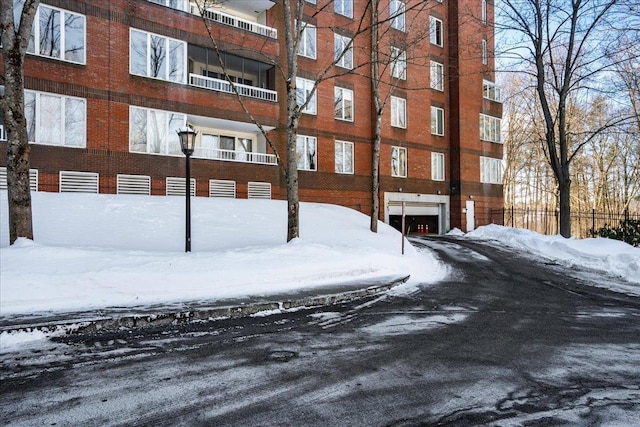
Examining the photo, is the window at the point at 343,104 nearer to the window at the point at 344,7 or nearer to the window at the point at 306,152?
the window at the point at 306,152

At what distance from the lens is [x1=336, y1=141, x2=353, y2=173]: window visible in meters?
24.5

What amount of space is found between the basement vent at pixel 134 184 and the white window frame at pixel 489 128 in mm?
24431

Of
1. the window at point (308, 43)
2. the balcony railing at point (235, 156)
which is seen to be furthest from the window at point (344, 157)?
the window at point (308, 43)

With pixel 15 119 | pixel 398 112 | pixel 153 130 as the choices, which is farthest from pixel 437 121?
pixel 15 119

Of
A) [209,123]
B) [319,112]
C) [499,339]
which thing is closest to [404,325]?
[499,339]

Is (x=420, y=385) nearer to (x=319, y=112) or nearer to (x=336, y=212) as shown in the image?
(x=336, y=212)

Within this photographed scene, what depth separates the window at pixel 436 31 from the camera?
3017cm

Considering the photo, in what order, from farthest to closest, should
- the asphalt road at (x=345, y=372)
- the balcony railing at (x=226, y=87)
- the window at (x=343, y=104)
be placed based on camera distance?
the window at (x=343, y=104)
the balcony railing at (x=226, y=87)
the asphalt road at (x=345, y=372)

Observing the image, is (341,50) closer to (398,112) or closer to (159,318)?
(398,112)

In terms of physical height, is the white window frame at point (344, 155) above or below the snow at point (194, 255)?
above

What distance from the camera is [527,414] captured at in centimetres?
331

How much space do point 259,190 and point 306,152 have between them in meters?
4.09

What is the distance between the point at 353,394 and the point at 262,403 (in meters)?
0.80

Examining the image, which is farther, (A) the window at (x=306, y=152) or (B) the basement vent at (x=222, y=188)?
(A) the window at (x=306, y=152)
